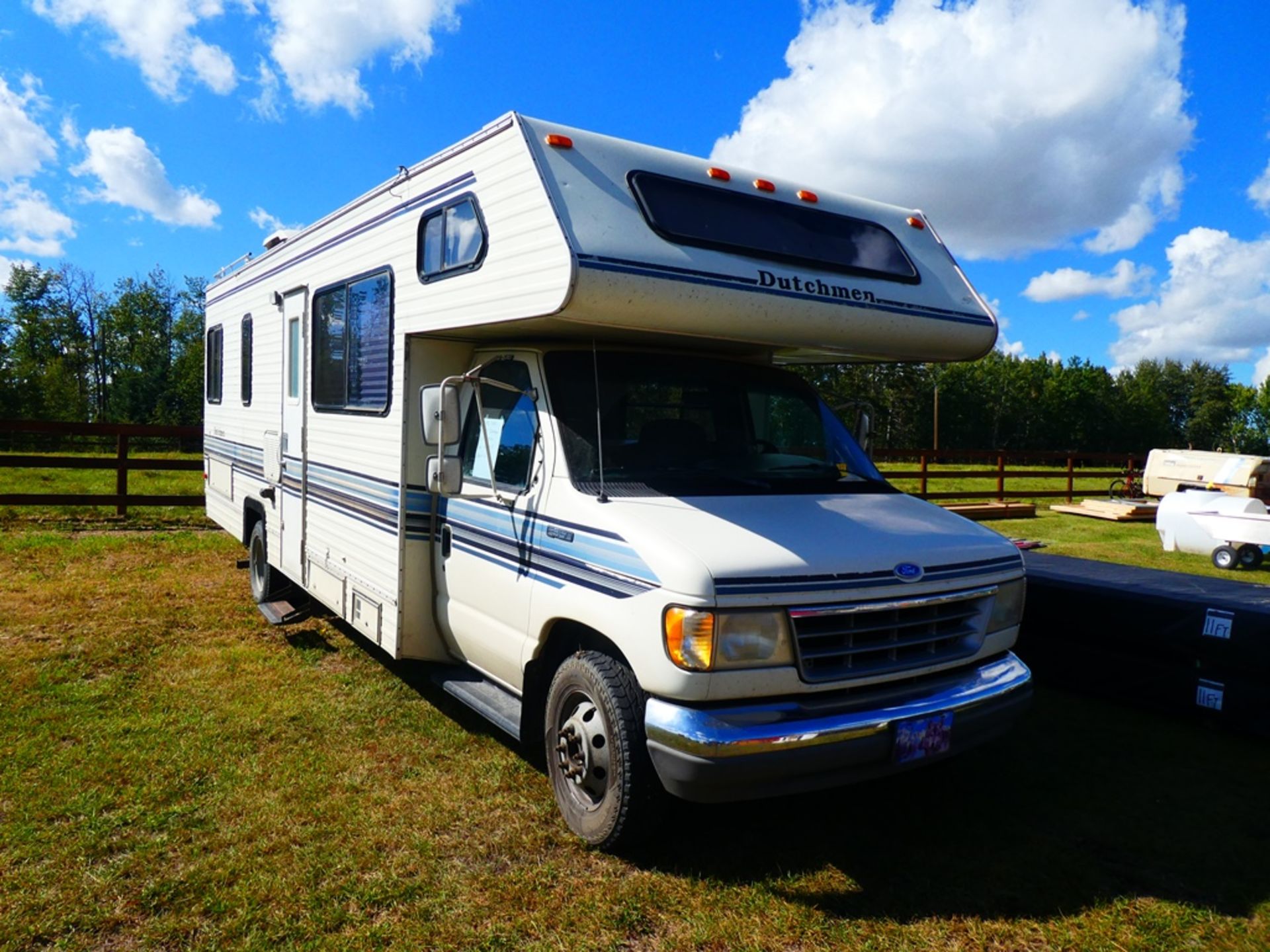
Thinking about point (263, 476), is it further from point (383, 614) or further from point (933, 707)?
point (933, 707)

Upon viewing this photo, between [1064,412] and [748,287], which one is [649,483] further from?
[1064,412]

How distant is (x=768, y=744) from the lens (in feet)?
10.7

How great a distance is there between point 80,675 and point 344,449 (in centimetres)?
229

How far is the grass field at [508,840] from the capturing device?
3.28 metres

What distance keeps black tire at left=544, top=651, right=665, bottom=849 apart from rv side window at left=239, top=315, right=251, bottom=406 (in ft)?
17.5

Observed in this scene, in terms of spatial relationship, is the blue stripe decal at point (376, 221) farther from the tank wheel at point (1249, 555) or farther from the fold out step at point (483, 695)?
the tank wheel at point (1249, 555)

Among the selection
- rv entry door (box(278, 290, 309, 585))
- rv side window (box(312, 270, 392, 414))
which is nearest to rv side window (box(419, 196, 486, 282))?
rv side window (box(312, 270, 392, 414))

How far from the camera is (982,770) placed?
15.8ft

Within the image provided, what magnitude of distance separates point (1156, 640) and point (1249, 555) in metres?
7.88

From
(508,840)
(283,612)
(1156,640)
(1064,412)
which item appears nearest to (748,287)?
(508,840)

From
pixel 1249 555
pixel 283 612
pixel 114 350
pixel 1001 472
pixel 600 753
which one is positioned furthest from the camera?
pixel 114 350

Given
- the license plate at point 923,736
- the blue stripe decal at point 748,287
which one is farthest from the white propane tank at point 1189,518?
the license plate at point 923,736

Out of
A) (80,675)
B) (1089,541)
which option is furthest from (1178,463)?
(80,675)

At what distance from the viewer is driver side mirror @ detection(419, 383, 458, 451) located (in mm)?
4352
